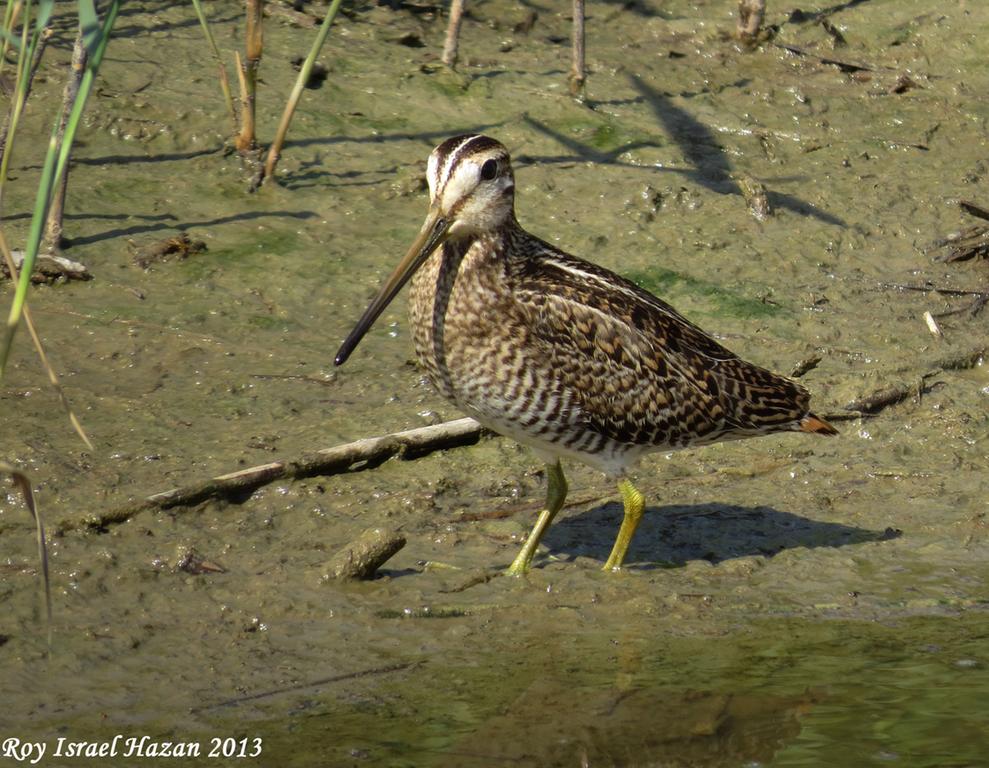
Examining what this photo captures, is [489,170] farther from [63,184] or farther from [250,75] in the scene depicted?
[250,75]

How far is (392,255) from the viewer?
7785mm

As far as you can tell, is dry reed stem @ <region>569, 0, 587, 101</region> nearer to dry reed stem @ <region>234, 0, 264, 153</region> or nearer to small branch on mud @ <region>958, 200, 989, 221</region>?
dry reed stem @ <region>234, 0, 264, 153</region>

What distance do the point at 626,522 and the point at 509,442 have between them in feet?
3.21

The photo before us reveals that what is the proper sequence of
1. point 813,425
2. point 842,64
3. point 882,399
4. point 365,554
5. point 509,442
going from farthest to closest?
1. point 842,64
2. point 882,399
3. point 509,442
4. point 813,425
5. point 365,554

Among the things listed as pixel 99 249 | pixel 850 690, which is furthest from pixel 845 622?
pixel 99 249

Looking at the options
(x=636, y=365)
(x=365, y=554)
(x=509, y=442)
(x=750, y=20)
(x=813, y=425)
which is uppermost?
(x=750, y=20)

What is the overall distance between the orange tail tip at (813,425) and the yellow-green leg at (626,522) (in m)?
0.74

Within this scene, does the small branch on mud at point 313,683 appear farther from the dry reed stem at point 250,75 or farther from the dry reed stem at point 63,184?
the dry reed stem at point 250,75

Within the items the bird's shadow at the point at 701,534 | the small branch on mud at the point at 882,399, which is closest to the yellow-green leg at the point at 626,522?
the bird's shadow at the point at 701,534

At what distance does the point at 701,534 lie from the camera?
20.0ft

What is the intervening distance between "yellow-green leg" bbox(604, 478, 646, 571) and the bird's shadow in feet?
0.37

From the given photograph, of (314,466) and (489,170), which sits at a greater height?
(489,170)

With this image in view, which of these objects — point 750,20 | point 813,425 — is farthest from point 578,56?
point 813,425

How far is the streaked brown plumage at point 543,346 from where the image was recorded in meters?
5.46
